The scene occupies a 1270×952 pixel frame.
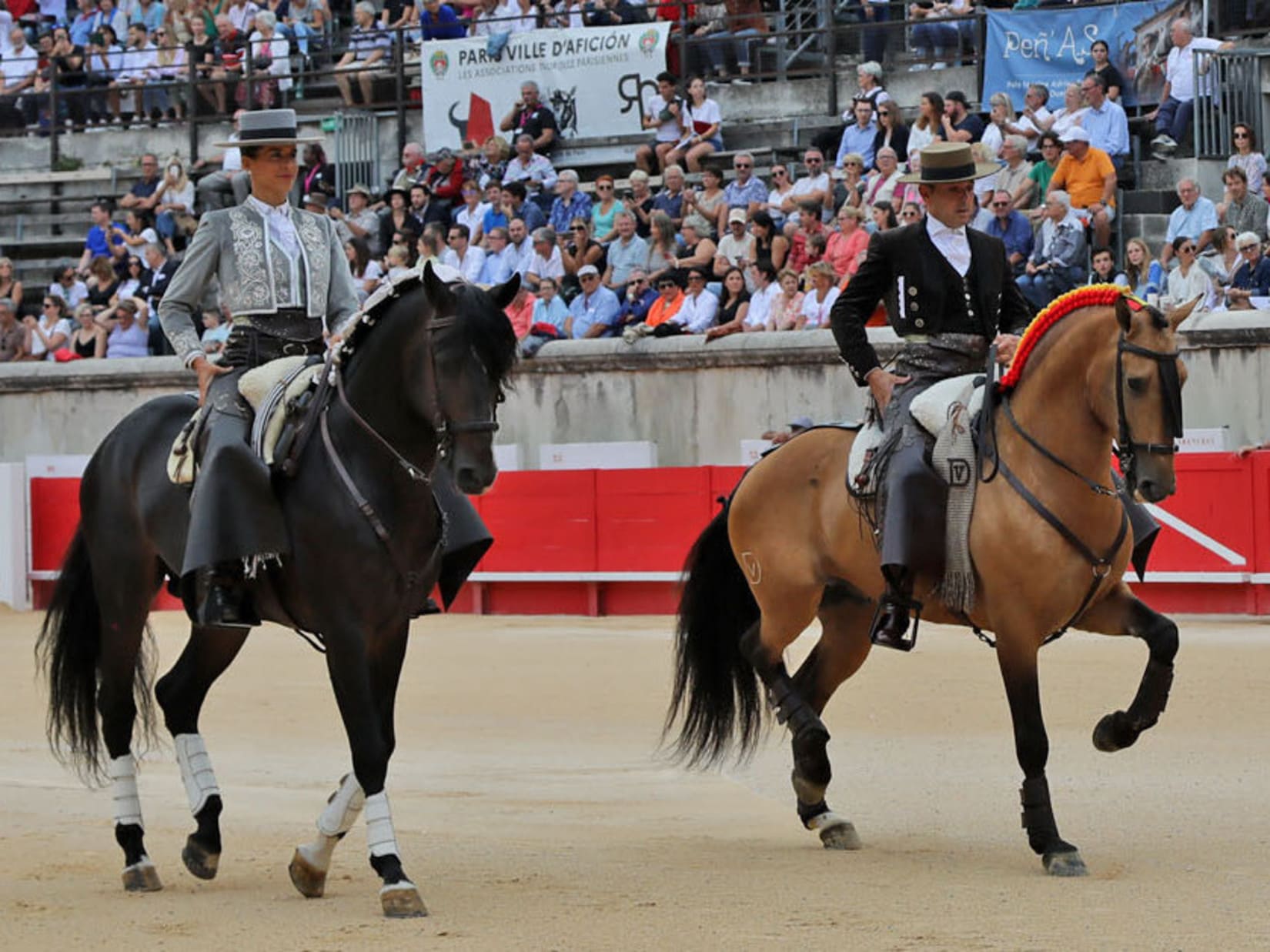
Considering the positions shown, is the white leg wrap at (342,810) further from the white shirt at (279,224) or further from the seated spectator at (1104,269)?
the seated spectator at (1104,269)

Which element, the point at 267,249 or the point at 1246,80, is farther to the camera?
the point at 1246,80

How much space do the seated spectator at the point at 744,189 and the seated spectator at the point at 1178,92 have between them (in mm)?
3138

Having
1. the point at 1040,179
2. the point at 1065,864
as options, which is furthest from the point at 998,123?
the point at 1065,864

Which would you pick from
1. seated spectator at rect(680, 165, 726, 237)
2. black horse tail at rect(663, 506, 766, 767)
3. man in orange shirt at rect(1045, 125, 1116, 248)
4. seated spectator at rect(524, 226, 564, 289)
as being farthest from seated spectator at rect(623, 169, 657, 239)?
black horse tail at rect(663, 506, 766, 767)

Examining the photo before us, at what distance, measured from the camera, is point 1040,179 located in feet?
56.0

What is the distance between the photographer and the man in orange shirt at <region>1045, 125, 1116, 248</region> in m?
16.8

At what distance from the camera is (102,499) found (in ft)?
25.3

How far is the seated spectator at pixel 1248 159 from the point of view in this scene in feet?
53.8

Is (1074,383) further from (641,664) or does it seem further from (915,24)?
(915,24)

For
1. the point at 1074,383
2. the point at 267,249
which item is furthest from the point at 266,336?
the point at 1074,383

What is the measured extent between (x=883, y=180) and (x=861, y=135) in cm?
139

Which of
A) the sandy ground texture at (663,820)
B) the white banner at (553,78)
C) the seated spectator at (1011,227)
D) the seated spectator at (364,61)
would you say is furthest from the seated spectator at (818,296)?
the seated spectator at (364,61)

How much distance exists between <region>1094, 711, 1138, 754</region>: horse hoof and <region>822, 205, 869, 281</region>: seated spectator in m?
9.39

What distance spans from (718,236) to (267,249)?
11518 millimetres
